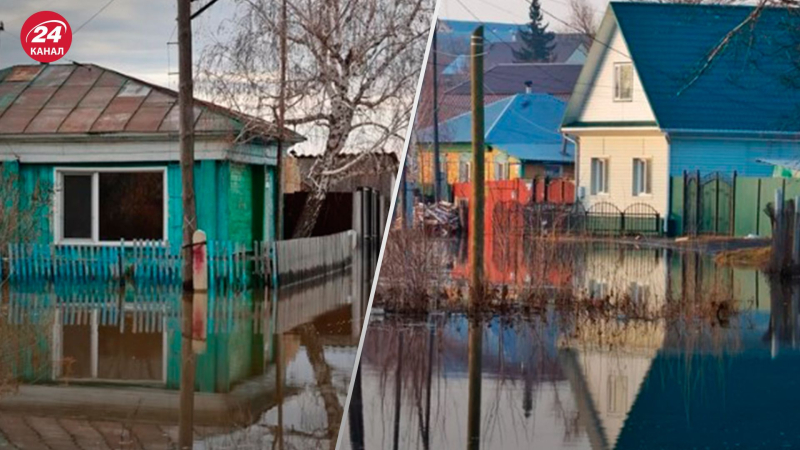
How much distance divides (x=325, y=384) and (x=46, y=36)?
31.6 inches

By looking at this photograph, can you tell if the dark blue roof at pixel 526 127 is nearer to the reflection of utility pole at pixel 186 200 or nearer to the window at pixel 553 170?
the window at pixel 553 170

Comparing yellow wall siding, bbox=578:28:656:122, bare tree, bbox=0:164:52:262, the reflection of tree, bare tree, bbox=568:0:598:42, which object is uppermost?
bare tree, bbox=568:0:598:42

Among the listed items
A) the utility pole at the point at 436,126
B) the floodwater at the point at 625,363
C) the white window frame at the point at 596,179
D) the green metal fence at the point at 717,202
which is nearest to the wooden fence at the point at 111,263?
the utility pole at the point at 436,126

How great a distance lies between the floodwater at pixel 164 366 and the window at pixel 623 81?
1.95 meters

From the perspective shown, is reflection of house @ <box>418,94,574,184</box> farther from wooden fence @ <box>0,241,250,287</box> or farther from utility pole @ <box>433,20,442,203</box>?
wooden fence @ <box>0,241,250,287</box>

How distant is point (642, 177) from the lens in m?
3.96

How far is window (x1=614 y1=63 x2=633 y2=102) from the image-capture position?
3990 millimetres

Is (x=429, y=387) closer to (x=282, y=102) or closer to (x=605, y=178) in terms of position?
(x=605, y=178)

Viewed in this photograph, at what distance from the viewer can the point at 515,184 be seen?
136 inches

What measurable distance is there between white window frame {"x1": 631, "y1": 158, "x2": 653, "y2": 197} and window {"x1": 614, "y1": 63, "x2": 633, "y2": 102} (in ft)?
0.62

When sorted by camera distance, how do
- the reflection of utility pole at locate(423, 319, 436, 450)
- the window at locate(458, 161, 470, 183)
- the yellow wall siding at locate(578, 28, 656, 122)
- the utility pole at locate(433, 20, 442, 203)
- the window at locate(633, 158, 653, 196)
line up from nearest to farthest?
the utility pole at locate(433, 20, 442, 203), the window at locate(458, 161, 470, 183), the reflection of utility pole at locate(423, 319, 436, 450), the yellow wall siding at locate(578, 28, 656, 122), the window at locate(633, 158, 653, 196)

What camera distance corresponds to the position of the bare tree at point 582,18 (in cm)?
382

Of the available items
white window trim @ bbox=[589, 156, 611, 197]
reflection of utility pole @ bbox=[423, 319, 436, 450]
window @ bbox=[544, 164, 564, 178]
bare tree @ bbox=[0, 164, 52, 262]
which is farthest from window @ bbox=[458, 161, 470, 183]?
bare tree @ bbox=[0, 164, 52, 262]

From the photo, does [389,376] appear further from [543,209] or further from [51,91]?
[543,209]
